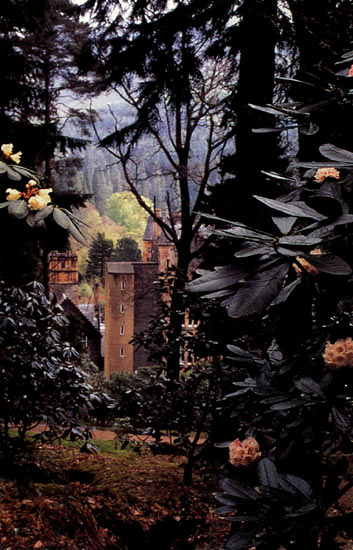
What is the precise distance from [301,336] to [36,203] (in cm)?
77

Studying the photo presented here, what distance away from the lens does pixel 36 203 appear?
1103 millimetres

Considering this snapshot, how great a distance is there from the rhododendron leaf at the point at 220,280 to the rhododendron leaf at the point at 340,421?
260 millimetres

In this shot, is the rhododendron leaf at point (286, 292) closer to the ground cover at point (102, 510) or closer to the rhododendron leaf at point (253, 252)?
the rhododendron leaf at point (253, 252)

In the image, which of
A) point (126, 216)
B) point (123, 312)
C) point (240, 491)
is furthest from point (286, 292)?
point (126, 216)

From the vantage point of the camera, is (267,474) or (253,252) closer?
(253,252)

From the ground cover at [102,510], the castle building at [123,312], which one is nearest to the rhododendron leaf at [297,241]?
the ground cover at [102,510]

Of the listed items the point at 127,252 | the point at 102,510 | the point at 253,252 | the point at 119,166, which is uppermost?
the point at 119,166

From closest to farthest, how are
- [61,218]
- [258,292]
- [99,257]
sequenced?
[258,292] < [61,218] < [99,257]

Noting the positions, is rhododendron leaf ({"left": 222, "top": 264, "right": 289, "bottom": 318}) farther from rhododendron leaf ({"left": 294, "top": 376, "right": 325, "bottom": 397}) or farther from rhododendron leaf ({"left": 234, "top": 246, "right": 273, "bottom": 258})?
rhododendron leaf ({"left": 294, "top": 376, "right": 325, "bottom": 397})

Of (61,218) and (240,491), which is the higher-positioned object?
(61,218)

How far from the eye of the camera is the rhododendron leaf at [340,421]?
60cm

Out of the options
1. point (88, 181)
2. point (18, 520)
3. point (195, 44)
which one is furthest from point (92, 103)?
point (88, 181)

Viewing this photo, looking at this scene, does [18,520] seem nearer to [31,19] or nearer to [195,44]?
[195,44]

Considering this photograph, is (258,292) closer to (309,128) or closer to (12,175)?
(309,128)
